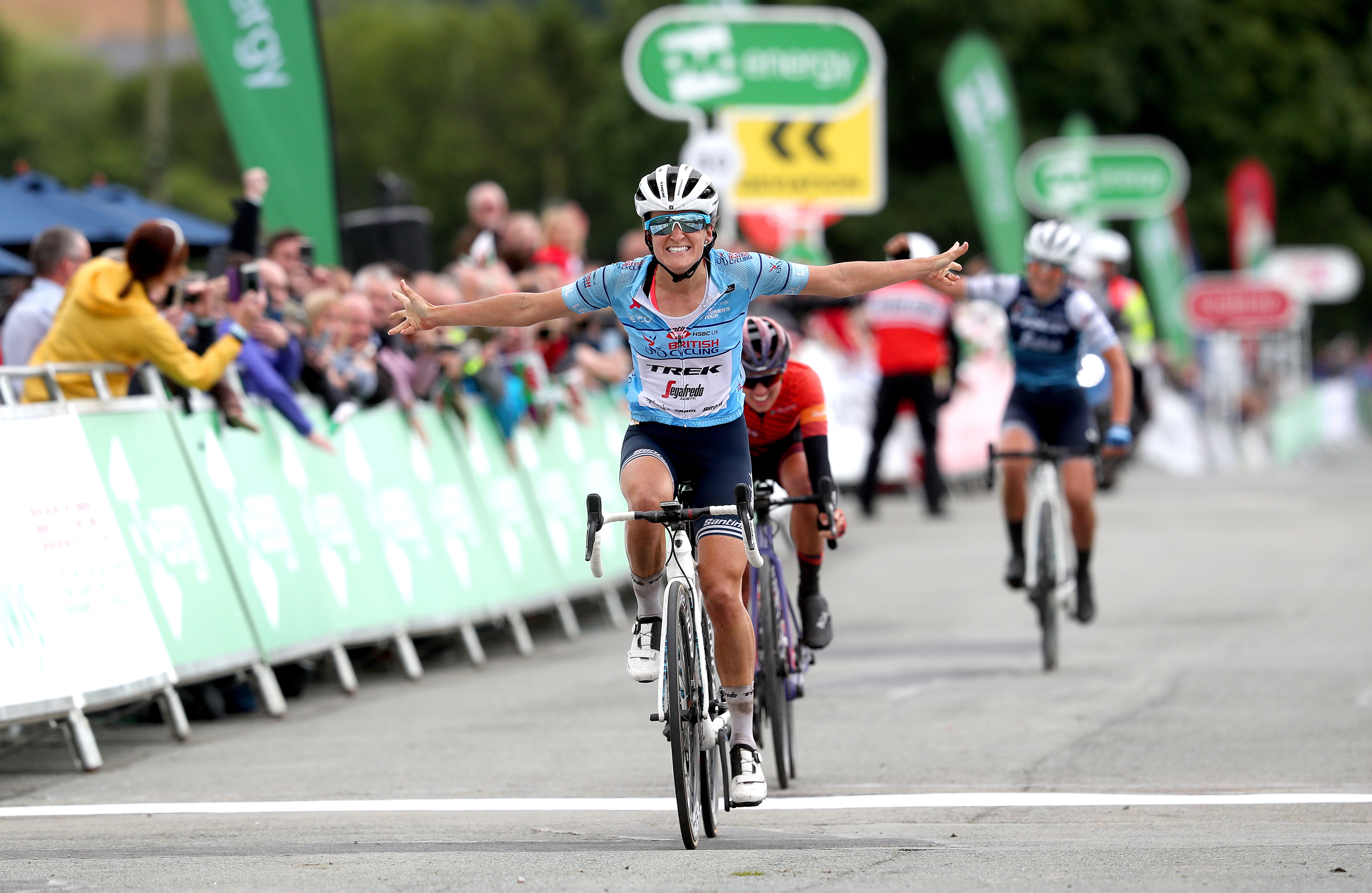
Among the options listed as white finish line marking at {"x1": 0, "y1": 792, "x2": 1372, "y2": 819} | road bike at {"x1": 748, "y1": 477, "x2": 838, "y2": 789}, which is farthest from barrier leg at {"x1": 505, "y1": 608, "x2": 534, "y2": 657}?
white finish line marking at {"x1": 0, "y1": 792, "x2": 1372, "y2": 819}

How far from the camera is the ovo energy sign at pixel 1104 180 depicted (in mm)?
35781

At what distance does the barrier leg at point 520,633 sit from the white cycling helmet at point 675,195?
22.0ft

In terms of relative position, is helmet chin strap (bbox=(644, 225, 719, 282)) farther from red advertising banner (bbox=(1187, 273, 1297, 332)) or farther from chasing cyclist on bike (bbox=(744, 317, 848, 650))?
red advertising banner (bbox=(1187, 273, 1297, 332))

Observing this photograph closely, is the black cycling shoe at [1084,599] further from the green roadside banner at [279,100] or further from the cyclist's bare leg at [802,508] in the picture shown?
the green roadside banner at [279,100]

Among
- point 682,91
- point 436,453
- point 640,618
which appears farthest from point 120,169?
point 640,618

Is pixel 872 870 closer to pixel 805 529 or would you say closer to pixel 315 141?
pixel 805 529

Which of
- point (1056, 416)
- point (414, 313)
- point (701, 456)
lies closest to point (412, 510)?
point (1056, 416)

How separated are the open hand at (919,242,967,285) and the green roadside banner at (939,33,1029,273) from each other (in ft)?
73.3

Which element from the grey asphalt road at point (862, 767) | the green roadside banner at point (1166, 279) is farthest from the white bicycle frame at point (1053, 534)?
the green roadside banner at point (1166, 279)

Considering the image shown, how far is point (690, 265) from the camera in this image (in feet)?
24.2

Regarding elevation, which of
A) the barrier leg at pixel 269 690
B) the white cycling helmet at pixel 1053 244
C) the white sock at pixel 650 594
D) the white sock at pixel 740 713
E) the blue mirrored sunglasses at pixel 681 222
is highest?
the blue mirrored sunglasses at pixel 681 222

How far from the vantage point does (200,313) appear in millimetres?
11336

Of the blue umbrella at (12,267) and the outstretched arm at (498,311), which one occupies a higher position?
the blue umbrella at (12,267)

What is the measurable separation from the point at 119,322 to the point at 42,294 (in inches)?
41.4
